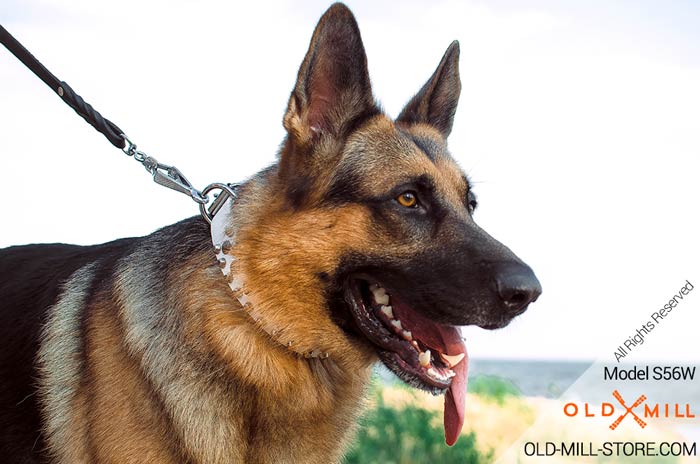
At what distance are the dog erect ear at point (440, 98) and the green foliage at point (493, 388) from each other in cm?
276

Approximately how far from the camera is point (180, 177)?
4344 mm

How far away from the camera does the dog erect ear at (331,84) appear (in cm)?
376

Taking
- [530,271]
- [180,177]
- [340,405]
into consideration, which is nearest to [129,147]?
[180,177]

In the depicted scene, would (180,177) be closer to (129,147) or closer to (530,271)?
(129,147)

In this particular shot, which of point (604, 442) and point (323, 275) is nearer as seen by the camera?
point (323, 275)

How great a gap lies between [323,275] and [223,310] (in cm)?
53

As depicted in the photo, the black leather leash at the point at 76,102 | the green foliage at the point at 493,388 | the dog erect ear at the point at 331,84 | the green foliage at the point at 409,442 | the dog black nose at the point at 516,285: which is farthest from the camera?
the green foliage at the point at 493,388

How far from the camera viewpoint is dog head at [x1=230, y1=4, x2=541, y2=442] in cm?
365

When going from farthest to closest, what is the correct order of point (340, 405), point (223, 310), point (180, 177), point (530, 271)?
point (180, 177), point (340, 405), point (223, 310), point (530, 271)

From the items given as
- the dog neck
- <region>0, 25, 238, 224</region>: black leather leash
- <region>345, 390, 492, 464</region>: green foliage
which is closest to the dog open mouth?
the dog neck

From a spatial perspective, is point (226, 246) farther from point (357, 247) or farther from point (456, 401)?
point (456, 401)

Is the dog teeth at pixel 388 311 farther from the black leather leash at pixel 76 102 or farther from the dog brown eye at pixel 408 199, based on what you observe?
the black leather leash at pixel 76 102

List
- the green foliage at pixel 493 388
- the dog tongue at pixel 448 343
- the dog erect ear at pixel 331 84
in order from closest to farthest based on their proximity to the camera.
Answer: the dog erect ear at pixel 331 84
the dog tongue at pixel 448 343
the green foliage at pixel 493 388

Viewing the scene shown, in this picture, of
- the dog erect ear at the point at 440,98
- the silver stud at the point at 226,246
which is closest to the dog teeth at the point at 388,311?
the silver stud at the point at 226,246
